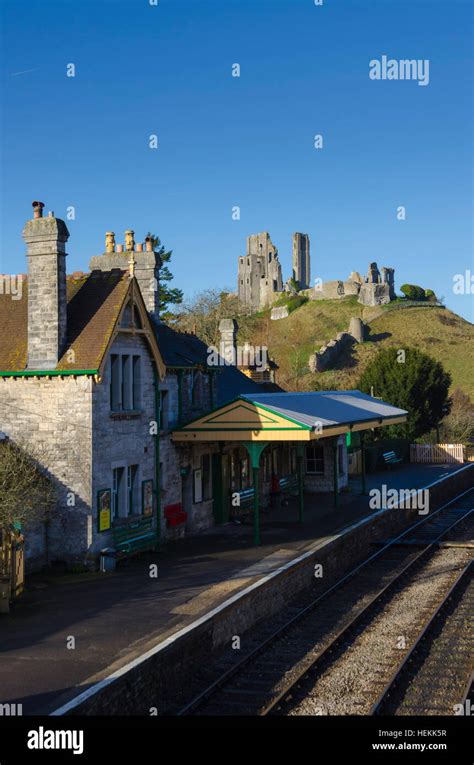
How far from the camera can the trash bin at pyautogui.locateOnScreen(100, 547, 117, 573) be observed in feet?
65.5

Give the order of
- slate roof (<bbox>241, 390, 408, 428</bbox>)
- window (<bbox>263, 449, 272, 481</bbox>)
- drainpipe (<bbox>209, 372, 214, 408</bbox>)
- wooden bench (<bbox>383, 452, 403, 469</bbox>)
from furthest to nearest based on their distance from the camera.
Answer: wooden bench (<bbox>383, 452, 403, 469</bbox>) → window (<bbox>263, 449, 272, 481</bbox>) → drainpipe (<bbox>209, 372, 214, 408</bbox>) → slate roof (<bbox>241, 390, 408, 428</bbox>)

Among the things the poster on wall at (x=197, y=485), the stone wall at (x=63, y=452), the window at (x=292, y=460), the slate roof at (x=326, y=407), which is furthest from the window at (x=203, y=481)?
the window at (x=292, y=460)

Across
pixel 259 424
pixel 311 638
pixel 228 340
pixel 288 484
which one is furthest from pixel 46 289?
pixel 228 340

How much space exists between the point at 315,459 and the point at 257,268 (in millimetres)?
126996

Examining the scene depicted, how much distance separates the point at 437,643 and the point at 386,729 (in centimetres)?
611

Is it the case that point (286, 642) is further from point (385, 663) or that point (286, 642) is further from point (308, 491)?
point (308, 491)

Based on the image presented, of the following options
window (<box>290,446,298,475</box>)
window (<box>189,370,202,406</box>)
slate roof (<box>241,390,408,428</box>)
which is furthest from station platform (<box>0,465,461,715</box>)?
window (<box>290,446,298,475</box>)

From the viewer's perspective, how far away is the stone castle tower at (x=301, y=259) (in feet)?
546

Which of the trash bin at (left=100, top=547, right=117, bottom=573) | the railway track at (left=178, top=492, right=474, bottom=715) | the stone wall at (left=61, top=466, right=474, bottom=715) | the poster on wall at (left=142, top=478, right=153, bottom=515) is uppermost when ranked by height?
the poster on wall at (left=142, top=478, right=153, bottom=515)

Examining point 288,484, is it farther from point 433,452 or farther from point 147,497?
point 433,452

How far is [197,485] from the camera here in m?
26.2

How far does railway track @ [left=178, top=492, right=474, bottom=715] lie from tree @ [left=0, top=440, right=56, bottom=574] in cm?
546

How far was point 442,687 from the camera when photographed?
14430mm

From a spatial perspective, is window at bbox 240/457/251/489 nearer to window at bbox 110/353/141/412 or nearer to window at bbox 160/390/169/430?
window at bbox 160/390/169/430
